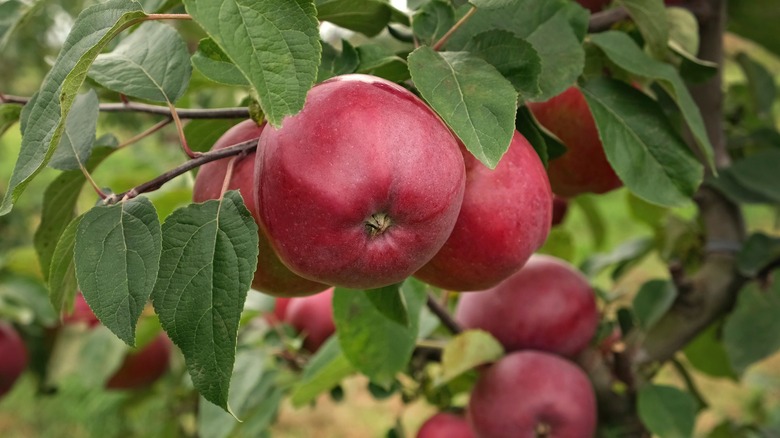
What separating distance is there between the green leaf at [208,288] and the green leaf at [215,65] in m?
0.10

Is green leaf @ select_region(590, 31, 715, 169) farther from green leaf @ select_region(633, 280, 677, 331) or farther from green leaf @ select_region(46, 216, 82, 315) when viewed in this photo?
green leaf @ select_region(46, 216, 82, 315)

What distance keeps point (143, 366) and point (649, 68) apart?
1260 millimetres

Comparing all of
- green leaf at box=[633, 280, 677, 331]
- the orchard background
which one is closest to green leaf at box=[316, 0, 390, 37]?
the orchard background

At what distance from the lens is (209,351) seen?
557 mm

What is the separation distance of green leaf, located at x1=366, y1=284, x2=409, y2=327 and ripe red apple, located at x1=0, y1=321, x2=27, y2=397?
1.13 m

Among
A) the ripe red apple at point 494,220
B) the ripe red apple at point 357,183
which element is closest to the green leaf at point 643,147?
the ripe red apple at point 494,220

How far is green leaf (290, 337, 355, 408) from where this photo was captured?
109 centimetres

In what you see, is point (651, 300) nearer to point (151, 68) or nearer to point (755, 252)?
point (755, 252)

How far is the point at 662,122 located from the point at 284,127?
0.40 metres

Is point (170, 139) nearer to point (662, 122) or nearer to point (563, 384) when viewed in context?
point (563, 384)

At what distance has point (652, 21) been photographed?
79 cm

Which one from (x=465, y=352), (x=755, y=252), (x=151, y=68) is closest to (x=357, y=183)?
(x=151, y=68)

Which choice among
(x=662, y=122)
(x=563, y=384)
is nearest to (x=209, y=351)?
(x=662, y=122)

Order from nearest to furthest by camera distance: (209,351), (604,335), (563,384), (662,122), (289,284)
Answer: (209,351) < (289,284) < (662,122) < (563,384) < (604,335)
